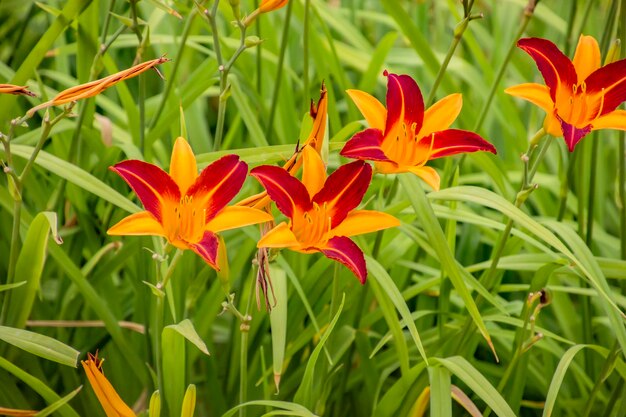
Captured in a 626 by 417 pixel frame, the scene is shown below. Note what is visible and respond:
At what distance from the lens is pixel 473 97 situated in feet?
6.44

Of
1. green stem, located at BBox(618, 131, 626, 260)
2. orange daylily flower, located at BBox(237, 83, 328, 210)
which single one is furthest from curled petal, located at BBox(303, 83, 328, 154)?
green stem, located at BBox(618, 131, 626, 260)

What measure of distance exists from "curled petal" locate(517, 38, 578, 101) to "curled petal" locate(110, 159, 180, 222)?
0.38 meters

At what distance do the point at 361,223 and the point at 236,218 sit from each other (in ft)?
0.40

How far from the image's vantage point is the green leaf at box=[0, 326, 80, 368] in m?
0.88

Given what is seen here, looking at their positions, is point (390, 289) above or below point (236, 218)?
below

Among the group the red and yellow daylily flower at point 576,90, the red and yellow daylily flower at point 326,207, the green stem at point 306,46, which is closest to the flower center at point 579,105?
the red and yellow daylily flower at point 576,90

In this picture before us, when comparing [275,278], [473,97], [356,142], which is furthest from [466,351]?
[473,97]

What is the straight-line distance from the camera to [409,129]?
851 millimetres

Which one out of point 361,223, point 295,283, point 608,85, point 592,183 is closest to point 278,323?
point 295,283

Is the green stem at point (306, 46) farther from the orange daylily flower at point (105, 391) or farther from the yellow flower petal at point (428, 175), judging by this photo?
the orange daylily flower at point (105, 391)

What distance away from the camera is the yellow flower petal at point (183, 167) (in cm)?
78

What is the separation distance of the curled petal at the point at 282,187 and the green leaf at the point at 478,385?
1.06 feet

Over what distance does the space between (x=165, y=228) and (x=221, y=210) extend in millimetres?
A: 54

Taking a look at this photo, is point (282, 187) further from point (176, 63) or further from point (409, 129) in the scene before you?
point (176, 63)
